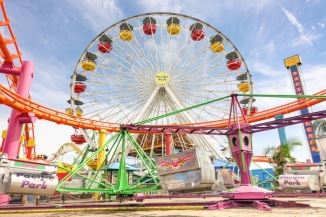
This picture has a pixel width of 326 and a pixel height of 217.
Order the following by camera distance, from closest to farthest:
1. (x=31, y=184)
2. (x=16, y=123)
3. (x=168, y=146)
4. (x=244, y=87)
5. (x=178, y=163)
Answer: (x=31, y=184) → (x=178, y=163) → (x=16, y=123) → (x=244, y=87) → (x=168, y=146)

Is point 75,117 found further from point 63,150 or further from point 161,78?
Answer: point 63,150

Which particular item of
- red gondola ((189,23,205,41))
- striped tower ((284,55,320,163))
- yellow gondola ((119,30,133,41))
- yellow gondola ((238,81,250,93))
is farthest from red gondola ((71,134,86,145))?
striped tower ((284,55,320,163))

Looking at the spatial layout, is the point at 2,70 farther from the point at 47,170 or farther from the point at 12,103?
the point at 47,170

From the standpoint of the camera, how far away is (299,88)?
5556cm

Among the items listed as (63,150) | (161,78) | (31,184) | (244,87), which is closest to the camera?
(31,184)

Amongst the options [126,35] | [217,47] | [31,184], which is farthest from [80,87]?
[31,184]

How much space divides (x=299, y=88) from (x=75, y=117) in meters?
45.6

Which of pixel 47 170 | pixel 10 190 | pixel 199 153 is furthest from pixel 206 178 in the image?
pixel 10 190

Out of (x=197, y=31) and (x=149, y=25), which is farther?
(x=197, y=31)

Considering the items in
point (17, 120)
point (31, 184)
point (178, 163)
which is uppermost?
point (17, 120)

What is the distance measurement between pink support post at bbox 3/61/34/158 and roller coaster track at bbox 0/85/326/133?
2.68 feet

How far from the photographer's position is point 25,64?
2134cm

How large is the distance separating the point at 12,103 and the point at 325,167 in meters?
20.4

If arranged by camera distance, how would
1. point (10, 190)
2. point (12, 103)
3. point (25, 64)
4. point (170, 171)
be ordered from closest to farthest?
1. point (10, 190)
2. point (170, 171)
3. point (12, 103)
4. point (25, 64)
